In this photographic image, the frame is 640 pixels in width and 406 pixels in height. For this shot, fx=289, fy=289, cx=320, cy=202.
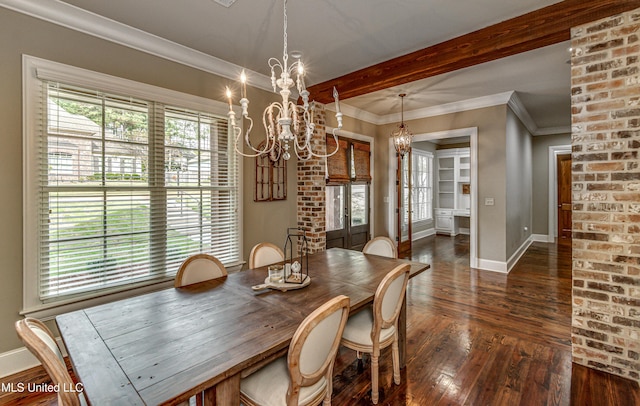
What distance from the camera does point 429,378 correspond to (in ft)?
6.97

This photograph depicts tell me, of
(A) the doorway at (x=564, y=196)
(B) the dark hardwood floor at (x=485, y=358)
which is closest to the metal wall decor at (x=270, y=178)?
(B) the dark hardwood floor at (x=485, y=358)

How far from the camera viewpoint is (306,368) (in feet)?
4.20

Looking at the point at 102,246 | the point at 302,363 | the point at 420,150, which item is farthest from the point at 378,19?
the point at 420,150

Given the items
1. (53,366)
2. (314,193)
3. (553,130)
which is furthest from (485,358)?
(553,130)

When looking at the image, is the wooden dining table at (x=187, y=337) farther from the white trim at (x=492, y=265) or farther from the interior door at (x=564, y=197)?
the interior door at (x=564, y=197)

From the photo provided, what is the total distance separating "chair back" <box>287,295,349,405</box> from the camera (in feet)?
3.99

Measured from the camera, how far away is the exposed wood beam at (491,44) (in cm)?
217

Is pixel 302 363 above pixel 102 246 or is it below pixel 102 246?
below

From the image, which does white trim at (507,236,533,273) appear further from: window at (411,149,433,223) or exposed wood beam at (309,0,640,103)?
exposed wood beam at (309,0,640,103)

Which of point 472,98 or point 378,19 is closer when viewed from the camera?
point 378,19

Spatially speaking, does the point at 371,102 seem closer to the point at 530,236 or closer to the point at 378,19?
the point at 378,19

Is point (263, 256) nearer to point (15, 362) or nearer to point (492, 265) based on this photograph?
point (15, 362)

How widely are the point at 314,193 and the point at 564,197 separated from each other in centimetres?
698

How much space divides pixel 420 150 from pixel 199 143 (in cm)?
595
